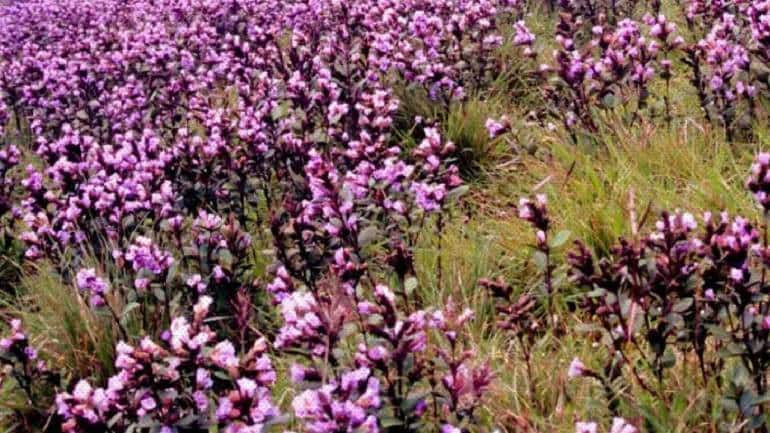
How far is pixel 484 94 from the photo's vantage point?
6602 mm

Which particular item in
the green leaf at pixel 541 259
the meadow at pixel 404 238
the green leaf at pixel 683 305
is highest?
the green leaf at pixel 683 305

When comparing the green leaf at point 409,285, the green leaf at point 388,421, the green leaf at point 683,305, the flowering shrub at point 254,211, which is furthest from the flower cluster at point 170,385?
the green leaf at point 683,305

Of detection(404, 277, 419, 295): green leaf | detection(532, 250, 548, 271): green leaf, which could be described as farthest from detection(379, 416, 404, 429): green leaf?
detection(532, 250, 548, 271): green leaf

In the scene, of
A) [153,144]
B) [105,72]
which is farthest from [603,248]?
[105,72]

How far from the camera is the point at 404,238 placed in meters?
4.54

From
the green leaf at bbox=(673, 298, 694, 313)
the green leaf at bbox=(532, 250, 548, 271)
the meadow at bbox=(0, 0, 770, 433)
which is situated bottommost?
the meadow at bbox=(0, 0, 770, 433)

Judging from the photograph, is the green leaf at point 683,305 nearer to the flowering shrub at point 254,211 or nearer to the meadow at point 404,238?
the meadow at point 404,238

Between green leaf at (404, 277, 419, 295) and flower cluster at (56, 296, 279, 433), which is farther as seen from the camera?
green leaf at (404, 277, 419, 295)

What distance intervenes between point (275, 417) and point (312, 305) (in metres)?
0.36

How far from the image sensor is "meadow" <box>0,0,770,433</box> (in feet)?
8.83

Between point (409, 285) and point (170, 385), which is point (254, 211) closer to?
point (409, 285)

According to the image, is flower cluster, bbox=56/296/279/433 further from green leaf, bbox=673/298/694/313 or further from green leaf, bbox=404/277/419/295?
green leaf, bbox=673/298/694/313

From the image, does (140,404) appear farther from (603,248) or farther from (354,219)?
(603,248)

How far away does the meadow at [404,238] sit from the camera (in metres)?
2.69
